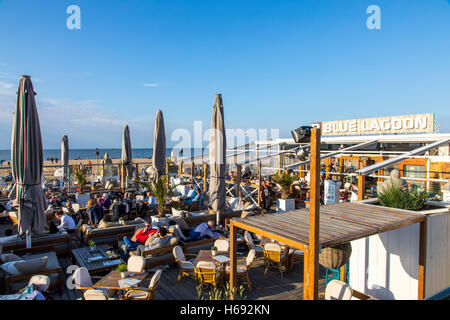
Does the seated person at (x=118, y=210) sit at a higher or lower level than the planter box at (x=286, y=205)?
higher

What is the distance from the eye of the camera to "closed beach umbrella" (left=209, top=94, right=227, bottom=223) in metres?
8.13

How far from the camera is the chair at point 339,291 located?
393cm

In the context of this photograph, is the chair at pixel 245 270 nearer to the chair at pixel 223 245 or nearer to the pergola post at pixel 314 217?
the chair at pixel 223 245

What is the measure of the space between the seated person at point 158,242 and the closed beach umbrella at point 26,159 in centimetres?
230

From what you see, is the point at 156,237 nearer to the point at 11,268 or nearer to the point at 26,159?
the point at 11,268

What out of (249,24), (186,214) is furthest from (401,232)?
(249,24)

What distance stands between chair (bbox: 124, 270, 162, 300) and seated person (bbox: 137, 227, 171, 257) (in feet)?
4.90

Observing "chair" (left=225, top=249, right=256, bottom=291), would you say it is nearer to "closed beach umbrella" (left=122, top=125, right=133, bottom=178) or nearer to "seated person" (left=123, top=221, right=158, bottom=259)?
"seated person" (left=123, top=221, right=158, bottom=259)

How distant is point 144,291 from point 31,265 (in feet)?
7.25

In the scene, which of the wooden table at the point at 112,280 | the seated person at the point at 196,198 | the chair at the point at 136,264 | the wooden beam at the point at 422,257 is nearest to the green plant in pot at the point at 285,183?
the seated person at the point at 196,198

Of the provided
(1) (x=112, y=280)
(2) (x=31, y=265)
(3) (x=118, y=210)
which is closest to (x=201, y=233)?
(1) (x=112, y=280)

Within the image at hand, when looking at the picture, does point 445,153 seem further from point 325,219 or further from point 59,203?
point 59,203

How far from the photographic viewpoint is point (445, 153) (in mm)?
10891

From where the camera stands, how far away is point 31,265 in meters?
4.84
